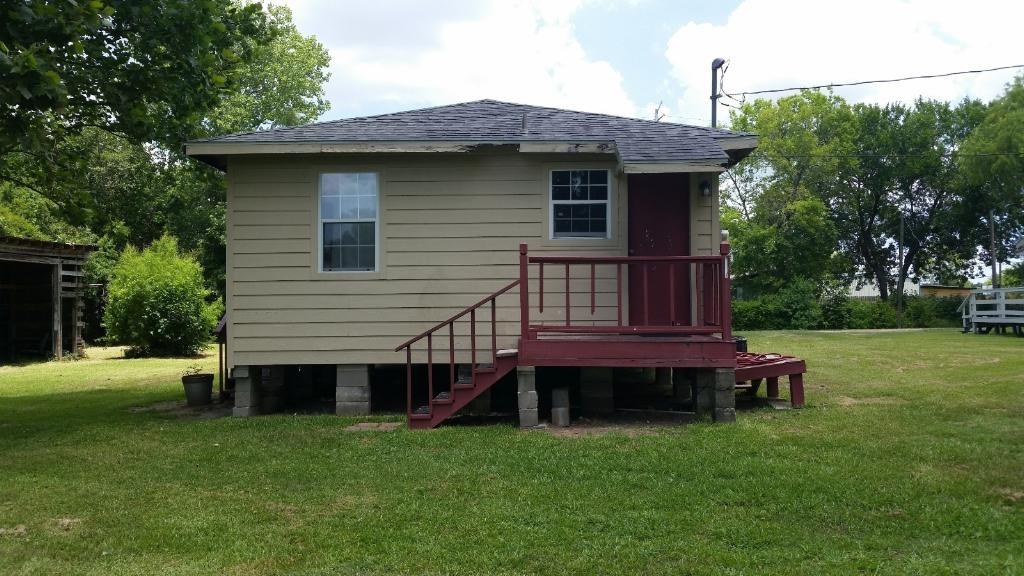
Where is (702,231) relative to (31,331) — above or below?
above

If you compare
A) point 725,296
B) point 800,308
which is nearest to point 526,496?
point 725,296

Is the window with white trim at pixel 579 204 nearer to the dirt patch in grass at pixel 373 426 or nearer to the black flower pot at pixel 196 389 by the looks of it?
the dirt patch in grass at pixel 373 426

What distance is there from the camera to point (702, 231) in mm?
8719

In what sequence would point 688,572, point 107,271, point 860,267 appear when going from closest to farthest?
point 688,572 < point 107,271 < point 860,267

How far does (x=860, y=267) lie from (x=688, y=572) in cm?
3806

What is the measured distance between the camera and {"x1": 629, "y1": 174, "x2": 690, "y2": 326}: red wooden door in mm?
8891

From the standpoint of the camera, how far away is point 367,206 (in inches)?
353

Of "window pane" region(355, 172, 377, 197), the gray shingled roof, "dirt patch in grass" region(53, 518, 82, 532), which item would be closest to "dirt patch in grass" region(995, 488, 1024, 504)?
the gray shingled roof

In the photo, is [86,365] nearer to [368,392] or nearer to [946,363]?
[368,392]

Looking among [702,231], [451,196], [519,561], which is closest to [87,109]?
[451,196]

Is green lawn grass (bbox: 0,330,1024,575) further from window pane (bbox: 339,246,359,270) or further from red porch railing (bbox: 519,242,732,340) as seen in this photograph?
window pane (bbox: 339,246,359,270)

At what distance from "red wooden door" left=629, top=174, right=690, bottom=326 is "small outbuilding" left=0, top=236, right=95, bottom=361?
48.7 feet

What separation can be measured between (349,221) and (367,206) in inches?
11.1

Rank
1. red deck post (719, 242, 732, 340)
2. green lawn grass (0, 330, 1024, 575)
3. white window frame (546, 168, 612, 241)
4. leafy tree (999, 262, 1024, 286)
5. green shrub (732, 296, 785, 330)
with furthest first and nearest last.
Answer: leafy tree (999, 262, 1024, 286) → green shrub (732, 296, 785, 330) → white window frame (546, 168, 612, 241) → red deck post (719, 242, 732, 340) → green lawn grass (0, 330, 1024, 575)
